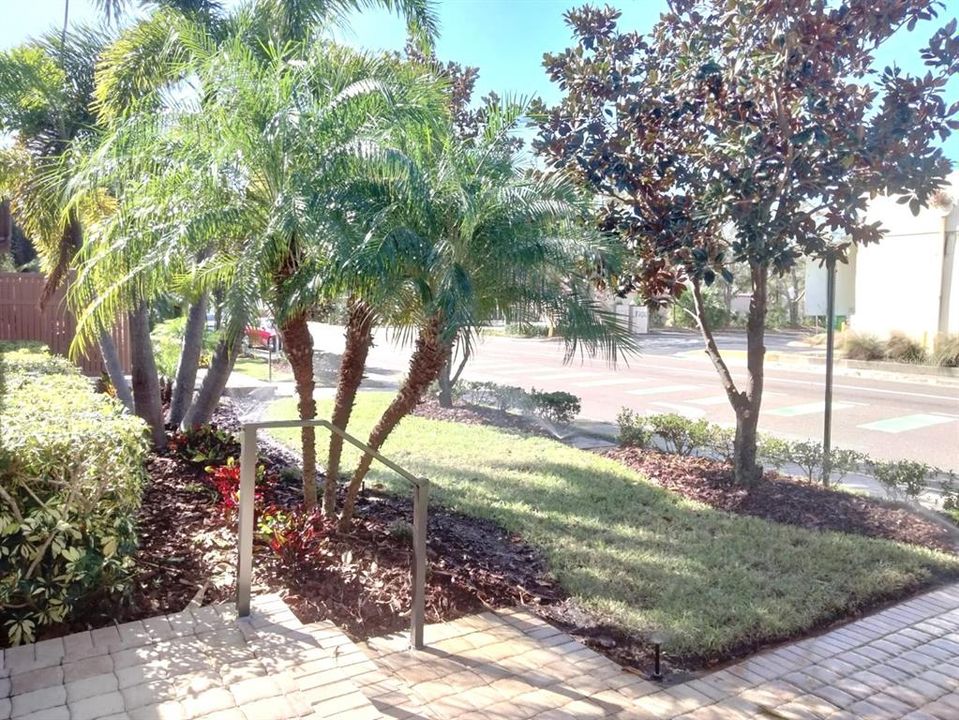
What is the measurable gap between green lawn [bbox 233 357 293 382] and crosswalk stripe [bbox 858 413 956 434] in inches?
443

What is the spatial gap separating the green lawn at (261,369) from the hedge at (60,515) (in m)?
12.5

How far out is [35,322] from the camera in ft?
48.8

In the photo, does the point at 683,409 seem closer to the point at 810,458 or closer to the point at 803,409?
the point at 803,409

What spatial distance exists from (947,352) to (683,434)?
14152 millimetres

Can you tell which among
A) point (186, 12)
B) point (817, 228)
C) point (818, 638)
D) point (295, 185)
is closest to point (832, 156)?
point (817, 228)

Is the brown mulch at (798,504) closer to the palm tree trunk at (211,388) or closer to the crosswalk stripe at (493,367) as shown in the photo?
the palm tree trunk at (211,388)

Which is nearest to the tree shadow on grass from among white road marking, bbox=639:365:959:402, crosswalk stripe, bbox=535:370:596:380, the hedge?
the hedge

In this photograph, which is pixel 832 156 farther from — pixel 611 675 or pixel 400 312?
pixel 611 675

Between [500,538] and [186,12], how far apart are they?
6.01 m

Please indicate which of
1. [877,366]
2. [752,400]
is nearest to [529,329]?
[752,400]

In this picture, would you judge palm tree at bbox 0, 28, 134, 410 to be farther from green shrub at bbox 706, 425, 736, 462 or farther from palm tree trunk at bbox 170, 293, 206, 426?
green shrub at bbox 706, 425, 736, 462

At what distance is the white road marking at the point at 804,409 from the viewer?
45.2ft

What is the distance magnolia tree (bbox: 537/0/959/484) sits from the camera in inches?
242

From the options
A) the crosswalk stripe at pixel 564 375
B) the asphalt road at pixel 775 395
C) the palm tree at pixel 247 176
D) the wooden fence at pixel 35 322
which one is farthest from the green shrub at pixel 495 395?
the palm tree at pixel 247 176
